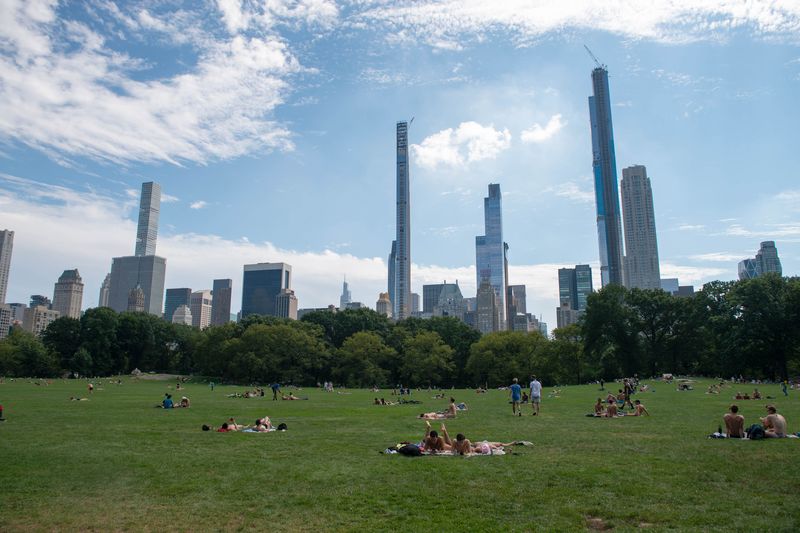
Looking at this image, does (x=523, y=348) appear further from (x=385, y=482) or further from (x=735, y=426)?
(x=385, y=482)

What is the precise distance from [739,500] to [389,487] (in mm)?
6552

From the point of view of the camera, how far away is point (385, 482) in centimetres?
1169

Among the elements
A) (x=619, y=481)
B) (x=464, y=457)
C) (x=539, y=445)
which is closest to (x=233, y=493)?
(x=464, y=457)

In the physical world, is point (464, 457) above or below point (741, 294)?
below

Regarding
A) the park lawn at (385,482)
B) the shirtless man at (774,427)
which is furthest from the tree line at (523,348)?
the shirtless man at (774,427)

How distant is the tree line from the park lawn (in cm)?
5253

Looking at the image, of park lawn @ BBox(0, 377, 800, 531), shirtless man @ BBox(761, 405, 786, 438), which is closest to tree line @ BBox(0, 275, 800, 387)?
park lawn @ BBox(0, 377, 800, 531)

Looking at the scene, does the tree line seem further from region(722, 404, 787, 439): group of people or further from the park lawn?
region(722, 404, 787, 439): group of people

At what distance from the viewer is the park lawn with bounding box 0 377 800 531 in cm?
899

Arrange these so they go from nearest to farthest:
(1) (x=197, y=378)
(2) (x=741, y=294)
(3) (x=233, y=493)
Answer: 1. (3) (x=233, y=493)
2. (2) (x=741, y=294)
3. (1) (x=197, y=378)

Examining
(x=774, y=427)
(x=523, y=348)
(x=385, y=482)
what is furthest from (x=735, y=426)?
(x=523, y=348)

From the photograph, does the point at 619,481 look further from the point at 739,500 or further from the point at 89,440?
the point at 89,440

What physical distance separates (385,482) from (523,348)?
75930 mm

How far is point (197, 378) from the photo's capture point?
322ft
